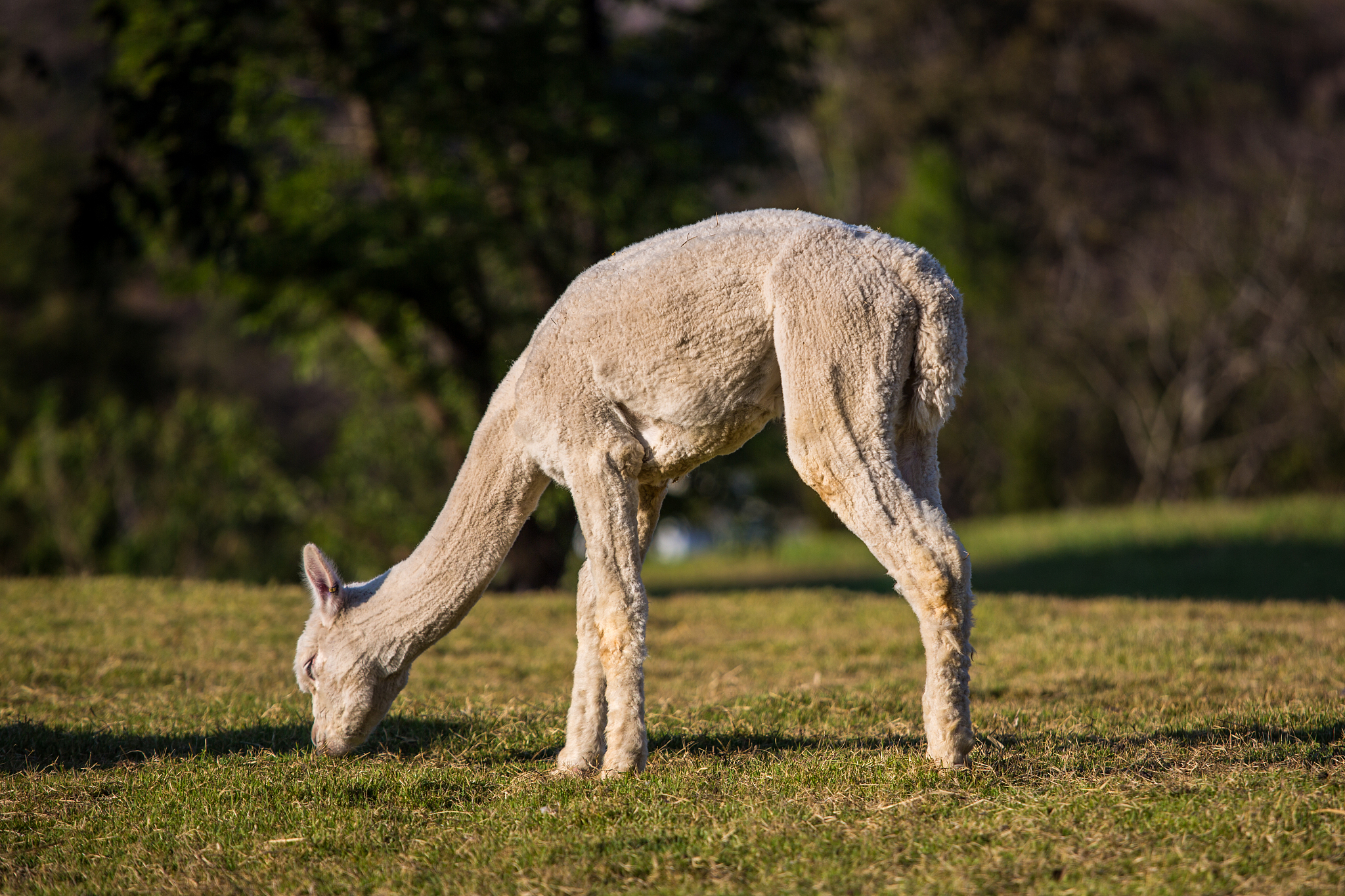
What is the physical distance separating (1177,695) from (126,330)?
2645 centimetres

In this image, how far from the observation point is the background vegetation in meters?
13.7

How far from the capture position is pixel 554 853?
4.14 metres

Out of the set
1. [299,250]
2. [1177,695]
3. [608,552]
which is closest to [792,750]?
[608,552]

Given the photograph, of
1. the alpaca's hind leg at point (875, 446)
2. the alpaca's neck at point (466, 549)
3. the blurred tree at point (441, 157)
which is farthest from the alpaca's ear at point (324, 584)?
the blurred tree at point (441, 157)

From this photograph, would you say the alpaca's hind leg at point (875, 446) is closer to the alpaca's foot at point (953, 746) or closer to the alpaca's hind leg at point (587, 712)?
the alpaca's foot at point (953, 746)

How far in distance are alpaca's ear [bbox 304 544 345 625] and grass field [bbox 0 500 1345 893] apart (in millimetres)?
678

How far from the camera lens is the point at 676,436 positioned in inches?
203

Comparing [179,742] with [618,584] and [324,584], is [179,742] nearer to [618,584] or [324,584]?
[324,584]

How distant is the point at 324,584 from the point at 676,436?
5.42 feet

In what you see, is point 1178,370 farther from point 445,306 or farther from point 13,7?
point 13,7

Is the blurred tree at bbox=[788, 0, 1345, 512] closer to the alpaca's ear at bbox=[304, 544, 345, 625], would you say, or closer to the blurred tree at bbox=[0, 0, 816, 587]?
the blurred tree at bbox=[0, 0, 816, 587]

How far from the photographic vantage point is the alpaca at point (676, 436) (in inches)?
188

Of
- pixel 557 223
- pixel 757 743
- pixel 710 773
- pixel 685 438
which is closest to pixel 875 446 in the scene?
pixel 685 438

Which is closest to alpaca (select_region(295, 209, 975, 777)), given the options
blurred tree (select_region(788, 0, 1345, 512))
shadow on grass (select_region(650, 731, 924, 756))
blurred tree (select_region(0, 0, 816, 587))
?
shadow on grass (select_region(650, 731, 924, 756))
